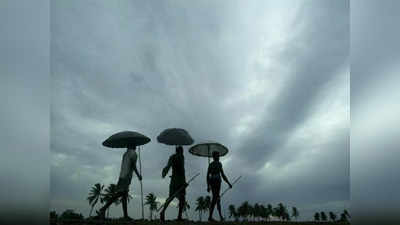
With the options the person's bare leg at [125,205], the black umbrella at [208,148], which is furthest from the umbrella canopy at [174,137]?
the person's bare leg at [125,205]

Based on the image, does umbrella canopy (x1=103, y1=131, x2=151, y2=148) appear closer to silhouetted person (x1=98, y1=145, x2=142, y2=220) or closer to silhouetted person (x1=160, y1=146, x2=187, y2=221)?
silhouetted person (x1=98, y1=145, x2=142, y2=220)

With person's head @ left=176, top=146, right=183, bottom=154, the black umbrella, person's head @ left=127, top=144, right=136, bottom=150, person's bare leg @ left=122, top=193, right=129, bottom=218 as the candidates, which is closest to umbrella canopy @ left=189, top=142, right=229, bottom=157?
the black umbrella

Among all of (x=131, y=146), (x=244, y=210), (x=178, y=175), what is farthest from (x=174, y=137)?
(x=244, y=210)

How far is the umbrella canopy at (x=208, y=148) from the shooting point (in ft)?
42.1

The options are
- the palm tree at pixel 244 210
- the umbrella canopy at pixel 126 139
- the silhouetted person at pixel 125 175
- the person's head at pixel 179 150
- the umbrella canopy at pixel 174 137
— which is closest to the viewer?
the silhouetted person at pixel 125 175

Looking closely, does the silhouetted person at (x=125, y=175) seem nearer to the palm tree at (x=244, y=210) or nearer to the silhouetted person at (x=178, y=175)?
the silhouetted person at (x=178, y=175)

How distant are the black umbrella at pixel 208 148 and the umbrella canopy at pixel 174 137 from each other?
52.0 inches

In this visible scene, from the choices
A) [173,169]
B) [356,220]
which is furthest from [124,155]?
[356,220]

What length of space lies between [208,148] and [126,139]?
3.46 m

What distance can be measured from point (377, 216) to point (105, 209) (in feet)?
19.6

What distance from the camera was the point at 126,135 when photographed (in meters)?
10.1

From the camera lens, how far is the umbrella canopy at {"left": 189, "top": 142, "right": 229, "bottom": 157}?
12830mm

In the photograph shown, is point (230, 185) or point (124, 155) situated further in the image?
point (230, 185)

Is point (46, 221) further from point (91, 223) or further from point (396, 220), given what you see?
point (396, 220)
